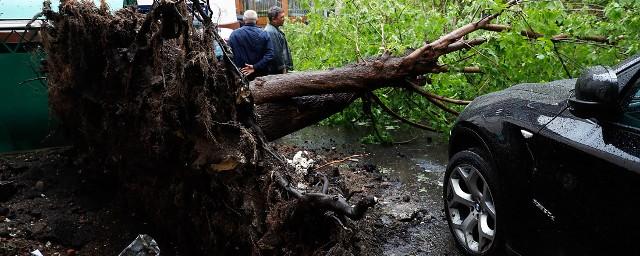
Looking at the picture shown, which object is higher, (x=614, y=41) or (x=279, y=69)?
(x=614, y=41)

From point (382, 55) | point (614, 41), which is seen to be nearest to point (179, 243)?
point (382, 55)

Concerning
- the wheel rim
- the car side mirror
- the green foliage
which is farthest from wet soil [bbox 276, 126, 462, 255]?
the car side mirror

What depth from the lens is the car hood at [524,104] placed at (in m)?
2.63

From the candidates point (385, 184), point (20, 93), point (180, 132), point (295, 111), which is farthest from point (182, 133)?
point (20, 93)

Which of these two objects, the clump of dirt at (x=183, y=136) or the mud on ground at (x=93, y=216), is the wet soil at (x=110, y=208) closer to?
the mud on ground at (x=93, y=216)

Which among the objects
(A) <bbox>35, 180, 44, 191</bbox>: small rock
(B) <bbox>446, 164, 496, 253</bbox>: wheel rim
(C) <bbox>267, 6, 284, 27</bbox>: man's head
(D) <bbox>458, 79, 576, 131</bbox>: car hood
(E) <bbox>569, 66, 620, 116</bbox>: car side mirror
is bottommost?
(A) <bbox>35, 180, 44, 191</bbox>: small rock

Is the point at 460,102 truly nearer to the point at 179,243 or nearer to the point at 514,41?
the point at 514,41

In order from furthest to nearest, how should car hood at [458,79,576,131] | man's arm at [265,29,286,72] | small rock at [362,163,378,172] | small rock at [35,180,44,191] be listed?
man's arm at [265,29,286,72]
small rock at [362,163,378,172]
small rock at [35,180,44,191]
car hood at [458,79,576,131]

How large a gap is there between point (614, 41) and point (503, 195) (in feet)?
8.16

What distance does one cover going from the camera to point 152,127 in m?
2.97

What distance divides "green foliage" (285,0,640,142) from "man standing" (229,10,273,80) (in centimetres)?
78

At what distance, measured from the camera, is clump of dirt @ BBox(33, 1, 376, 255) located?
2662mm

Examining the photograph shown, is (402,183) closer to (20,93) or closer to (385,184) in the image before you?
(385,184)

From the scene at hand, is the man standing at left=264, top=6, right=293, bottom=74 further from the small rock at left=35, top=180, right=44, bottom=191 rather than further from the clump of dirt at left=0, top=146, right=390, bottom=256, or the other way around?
the small rock at left=35, top=180, right=44, bottom=191
